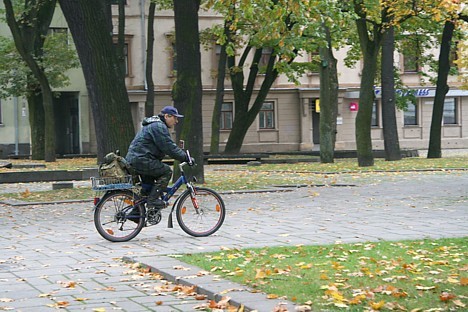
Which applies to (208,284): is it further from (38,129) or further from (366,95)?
(38,129)

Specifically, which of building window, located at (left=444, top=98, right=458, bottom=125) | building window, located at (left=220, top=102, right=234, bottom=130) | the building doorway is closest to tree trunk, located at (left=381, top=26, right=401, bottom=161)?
building window, located at (left=220, top=102, right=234, bottom=130)

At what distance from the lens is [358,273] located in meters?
9.62

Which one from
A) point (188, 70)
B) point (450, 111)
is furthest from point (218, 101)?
point (188, 70)

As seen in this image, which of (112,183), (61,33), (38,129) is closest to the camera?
(112,183)

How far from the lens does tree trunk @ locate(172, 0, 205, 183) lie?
23.8 meters

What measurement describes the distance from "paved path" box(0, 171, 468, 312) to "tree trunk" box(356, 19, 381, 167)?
35.1 feet

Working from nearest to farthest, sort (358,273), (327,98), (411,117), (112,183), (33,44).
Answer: (358,273) < (112,183) < (327,98) < (33,44) < (411,117)

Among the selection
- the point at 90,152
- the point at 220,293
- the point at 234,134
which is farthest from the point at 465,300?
the point at 90,152

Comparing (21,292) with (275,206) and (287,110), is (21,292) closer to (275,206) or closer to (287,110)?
(275,206)

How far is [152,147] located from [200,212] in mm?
1061

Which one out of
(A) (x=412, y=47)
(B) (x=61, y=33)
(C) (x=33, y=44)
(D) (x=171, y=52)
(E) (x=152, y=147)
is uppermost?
(B) (x=61, y=33)

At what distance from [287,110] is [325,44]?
2764 centimetres

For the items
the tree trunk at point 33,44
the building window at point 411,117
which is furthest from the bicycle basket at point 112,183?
the building window at point 411,117

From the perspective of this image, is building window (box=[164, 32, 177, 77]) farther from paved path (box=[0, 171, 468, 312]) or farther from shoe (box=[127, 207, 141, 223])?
shoe (box=[127, 207, 141, 223])
